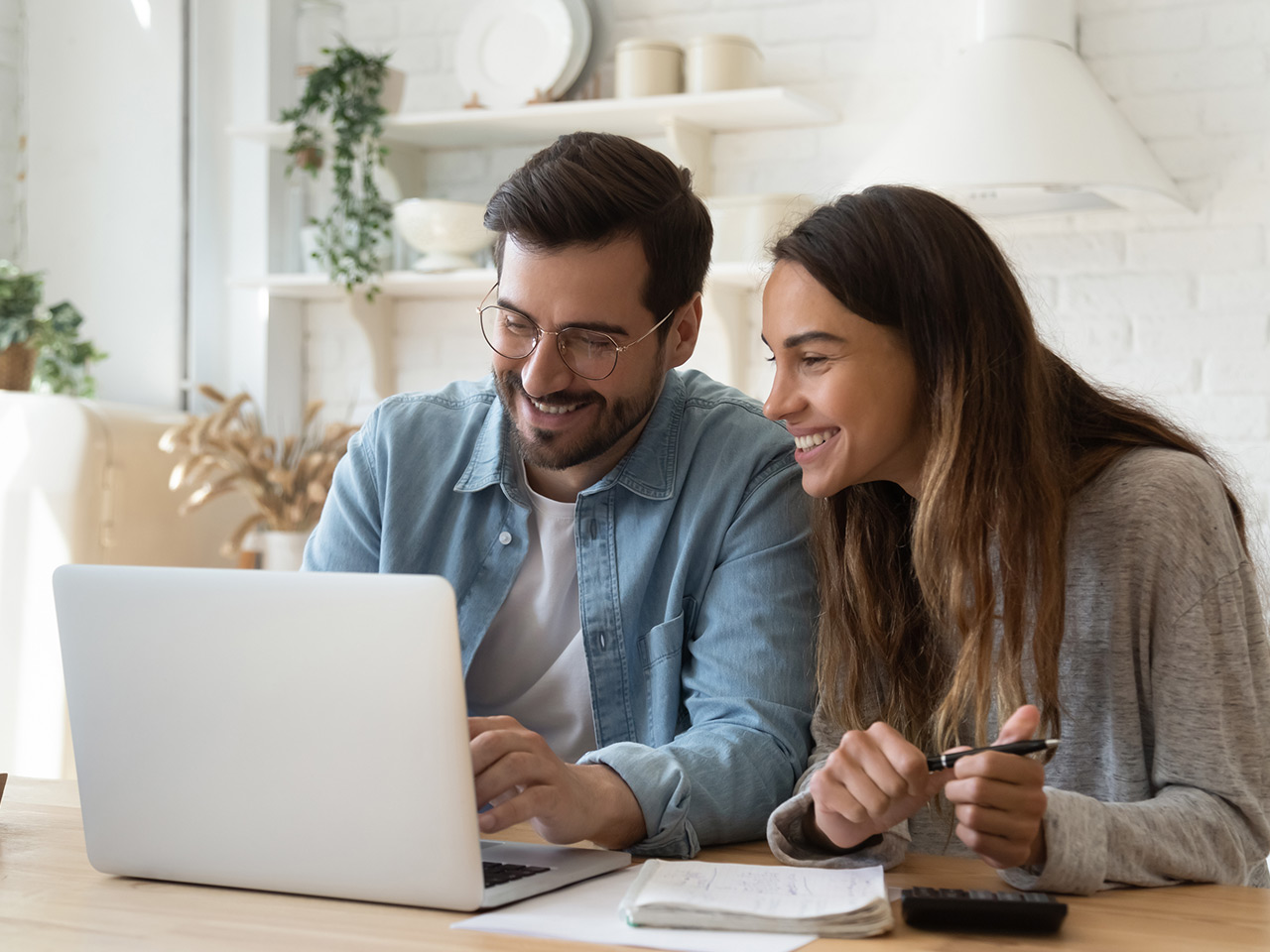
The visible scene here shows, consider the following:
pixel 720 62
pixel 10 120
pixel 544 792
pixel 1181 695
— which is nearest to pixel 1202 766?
pixel 1181 695

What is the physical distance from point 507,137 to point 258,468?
92 centimetres

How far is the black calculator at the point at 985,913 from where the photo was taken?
88 cm

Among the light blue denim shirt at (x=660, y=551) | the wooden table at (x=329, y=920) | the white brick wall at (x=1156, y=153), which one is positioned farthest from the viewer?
the white brick wall at (x=1156, y=153)

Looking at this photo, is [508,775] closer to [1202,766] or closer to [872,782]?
[872,782]

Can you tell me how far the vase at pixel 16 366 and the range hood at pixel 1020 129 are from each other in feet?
5.42

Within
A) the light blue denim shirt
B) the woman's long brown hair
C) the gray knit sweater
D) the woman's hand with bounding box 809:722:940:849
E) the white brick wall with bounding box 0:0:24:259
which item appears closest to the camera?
the woman's hand with bounding box 809:722:940:849

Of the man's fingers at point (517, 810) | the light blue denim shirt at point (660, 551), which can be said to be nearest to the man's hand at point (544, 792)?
the man's fingers at point (517, 810)

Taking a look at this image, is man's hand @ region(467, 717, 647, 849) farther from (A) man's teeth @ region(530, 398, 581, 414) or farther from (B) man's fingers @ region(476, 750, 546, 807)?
(A) man's teeth @ region(530, 398, 581, 414)

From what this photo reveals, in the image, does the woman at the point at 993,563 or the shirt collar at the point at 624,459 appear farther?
the shirt collar at the point at 624,459

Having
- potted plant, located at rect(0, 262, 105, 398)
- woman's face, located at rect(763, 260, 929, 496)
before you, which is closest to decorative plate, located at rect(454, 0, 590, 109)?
potted plant, located at rect(0, 262, 105, 398)

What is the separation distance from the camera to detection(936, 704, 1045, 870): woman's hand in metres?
0.95

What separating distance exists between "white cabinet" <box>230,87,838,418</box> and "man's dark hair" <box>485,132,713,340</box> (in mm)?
989

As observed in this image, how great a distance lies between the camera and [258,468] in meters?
2.68

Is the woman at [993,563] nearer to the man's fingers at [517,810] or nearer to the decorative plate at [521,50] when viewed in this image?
the man's fingers at [517,810]
